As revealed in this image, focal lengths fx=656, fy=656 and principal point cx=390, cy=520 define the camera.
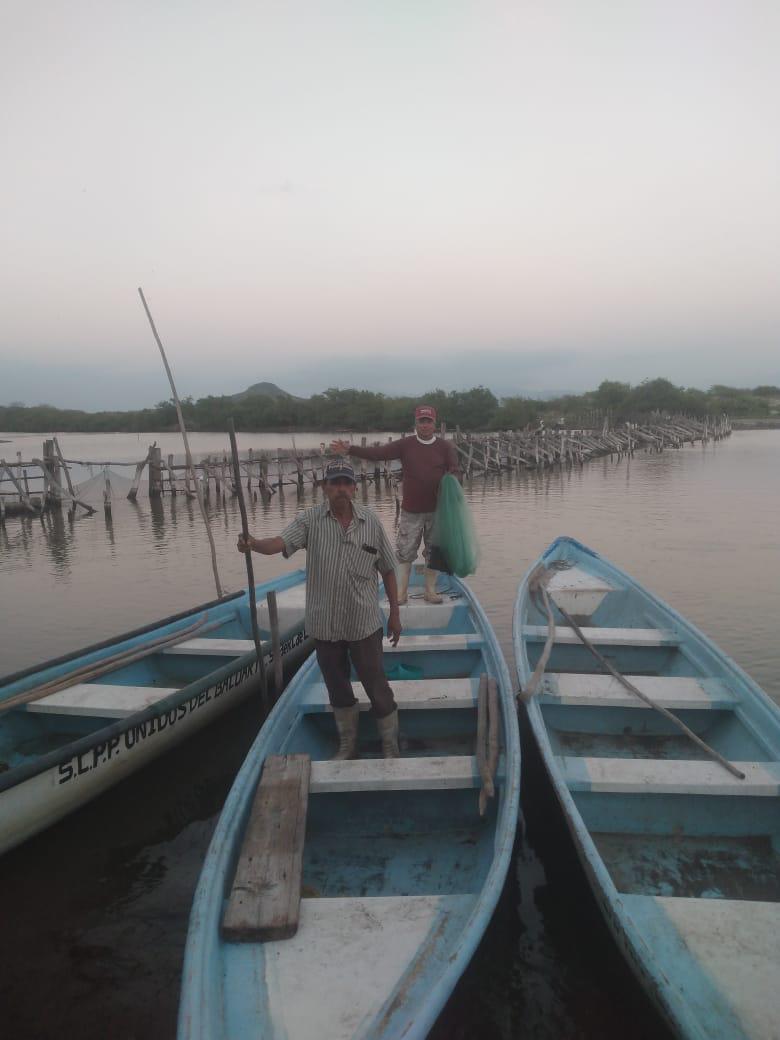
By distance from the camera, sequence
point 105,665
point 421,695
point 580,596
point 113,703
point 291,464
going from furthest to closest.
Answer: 1. point 291,464
2. point 580,596
3. point 105,665
4. point 113,703
5. point 421,695

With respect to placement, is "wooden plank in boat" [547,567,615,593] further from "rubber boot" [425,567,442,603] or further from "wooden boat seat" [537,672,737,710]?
"wooden boat seat" [537,672,737,710]

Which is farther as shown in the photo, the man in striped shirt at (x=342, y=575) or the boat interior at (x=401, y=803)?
the man in striped shirt at (x=342, y=575)

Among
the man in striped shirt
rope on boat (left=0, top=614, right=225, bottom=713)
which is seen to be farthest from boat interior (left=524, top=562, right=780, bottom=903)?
rope on boat (left=0, top=614, right=225, bottom=713)

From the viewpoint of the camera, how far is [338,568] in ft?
13.0

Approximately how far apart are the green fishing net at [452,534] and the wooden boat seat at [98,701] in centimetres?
303

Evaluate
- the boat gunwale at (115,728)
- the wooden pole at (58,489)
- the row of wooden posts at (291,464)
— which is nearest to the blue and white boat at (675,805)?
the boat gunwale at (115,728)

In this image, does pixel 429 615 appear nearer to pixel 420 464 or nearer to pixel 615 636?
pixel 420 464

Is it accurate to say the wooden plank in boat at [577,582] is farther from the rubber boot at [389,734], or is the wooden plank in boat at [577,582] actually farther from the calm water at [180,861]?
the rubber boot at [389,734]

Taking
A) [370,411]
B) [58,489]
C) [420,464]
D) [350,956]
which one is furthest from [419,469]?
[370,411]

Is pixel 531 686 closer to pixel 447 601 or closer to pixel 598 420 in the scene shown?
pixel 447 601

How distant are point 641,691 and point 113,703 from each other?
4.08 metres

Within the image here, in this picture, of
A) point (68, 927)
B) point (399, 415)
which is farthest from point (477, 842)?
point (399, 415)

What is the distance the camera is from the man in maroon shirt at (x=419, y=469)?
6.57 m

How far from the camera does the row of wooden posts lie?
20281 millimetres
